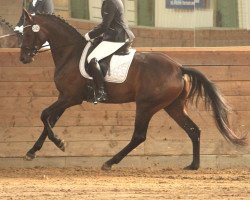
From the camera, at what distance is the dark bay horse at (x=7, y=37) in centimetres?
1629

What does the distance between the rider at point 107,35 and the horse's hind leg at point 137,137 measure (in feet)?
1.94

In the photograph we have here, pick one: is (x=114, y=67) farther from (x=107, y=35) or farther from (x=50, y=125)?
(x=50, y=125)

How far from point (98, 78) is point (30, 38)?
46.5 inches

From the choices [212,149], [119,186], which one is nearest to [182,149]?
[212,149]

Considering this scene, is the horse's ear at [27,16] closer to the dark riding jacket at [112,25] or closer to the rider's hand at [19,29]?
the rider's hand at [19,29]

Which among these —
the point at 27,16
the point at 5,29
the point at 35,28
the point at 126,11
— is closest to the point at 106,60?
the point at 35,28

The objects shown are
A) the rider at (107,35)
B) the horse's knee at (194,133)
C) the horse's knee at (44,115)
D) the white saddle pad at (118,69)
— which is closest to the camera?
the horse's knee at (44,115)

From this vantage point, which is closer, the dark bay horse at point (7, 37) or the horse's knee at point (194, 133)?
the horse's knee at point (194, 133)

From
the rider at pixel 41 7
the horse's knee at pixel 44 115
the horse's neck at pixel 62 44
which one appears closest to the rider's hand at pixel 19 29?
the horse's neck at pixel 62 44

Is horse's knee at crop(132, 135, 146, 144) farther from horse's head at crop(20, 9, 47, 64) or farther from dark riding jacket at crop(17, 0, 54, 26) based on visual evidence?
dark riding jacket at crop(17, 0, 54, 26)

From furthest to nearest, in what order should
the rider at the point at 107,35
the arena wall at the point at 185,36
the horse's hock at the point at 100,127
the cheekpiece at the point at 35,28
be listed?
the arena wall at the point at 185,36 < the horse's hock at the point at 100,127 < the cheekpiece at the point at 35,28 < the rider at the point at 107,35

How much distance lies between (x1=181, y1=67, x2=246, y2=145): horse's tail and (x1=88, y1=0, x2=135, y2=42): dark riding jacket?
3.25 ft

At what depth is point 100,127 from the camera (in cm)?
1591

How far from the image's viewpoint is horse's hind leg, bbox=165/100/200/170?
49.8 feet
